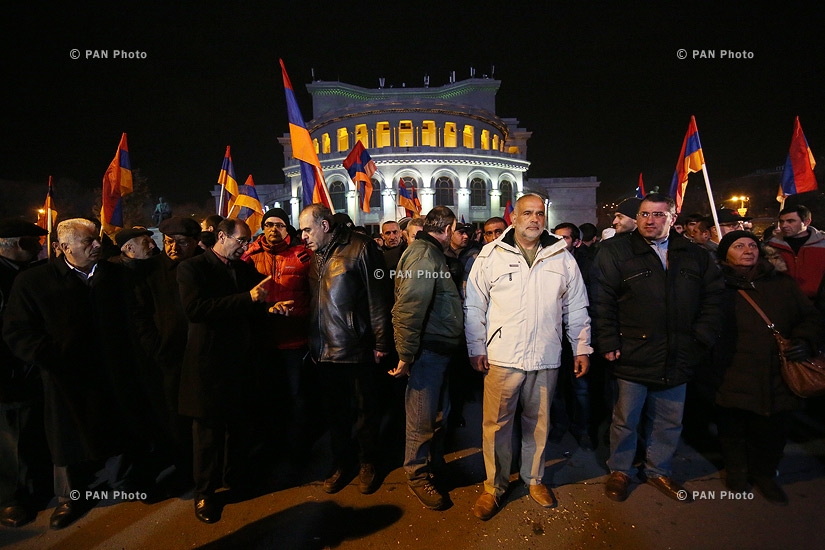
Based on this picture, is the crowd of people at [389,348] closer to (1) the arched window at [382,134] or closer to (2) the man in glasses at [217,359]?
(2) the man in glasses at [217,359]

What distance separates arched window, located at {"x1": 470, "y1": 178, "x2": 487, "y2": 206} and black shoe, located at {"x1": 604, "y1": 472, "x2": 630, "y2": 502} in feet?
123

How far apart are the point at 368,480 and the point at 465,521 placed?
2.93ft

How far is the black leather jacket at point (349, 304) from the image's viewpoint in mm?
3332

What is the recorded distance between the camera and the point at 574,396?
4.16m

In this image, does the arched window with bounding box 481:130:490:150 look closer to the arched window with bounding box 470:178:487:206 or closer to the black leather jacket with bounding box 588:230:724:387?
the arched window with bounding box 470:178:487:206

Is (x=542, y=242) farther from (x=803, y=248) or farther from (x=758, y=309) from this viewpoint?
(x=803, y=248)

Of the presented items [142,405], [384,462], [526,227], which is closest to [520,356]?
[526,227]

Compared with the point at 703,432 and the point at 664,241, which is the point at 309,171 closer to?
the point at 664,241

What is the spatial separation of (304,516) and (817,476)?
436 centimetres

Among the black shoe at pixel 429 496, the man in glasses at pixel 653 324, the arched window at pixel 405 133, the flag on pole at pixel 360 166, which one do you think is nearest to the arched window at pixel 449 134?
the arched window at pixel 405 133

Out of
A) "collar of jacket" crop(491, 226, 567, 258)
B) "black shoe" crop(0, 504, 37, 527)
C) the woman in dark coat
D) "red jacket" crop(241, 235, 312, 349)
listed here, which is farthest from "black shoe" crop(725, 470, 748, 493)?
"black shoe" crop(0, 504, 37, 527)

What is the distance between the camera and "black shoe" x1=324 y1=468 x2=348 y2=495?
11.0 ft

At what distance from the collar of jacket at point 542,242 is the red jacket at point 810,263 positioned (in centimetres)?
322

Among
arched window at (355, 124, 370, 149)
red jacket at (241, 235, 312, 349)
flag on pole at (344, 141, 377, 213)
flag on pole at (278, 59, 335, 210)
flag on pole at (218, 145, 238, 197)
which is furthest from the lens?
arched window at (355, 124, 370, 149)
